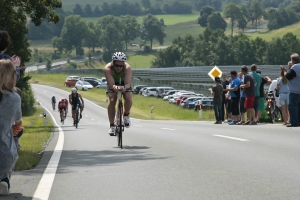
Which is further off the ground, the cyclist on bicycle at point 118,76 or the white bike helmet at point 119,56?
the white bike helmet at point 119,56

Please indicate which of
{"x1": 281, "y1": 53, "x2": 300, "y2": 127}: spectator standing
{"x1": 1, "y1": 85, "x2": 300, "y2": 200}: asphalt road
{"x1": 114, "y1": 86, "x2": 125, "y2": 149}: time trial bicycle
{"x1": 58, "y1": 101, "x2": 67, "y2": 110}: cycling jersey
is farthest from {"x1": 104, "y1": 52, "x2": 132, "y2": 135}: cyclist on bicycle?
{"x1": 58, "y1": 101, "x2": 67, "y2": 110}: cycling jersey

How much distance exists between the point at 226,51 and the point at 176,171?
157 metres

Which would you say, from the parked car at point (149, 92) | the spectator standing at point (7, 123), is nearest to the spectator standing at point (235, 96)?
the spectator standing at point (7, 123)

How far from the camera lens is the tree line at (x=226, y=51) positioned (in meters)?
158

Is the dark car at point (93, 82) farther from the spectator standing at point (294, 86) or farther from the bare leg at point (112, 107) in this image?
the bare leg at point (112, 107)

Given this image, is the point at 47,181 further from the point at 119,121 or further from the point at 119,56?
the point at 119,121

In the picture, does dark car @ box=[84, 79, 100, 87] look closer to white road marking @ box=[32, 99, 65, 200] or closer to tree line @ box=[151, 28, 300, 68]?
tree line @ box=[151, 28, 300, 68]

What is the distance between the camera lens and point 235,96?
25562 millimetres

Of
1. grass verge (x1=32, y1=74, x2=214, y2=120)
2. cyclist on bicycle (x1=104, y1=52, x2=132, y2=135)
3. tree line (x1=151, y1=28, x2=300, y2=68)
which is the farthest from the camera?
tree line (x1=151, y1=28, x2=300, y2=68)

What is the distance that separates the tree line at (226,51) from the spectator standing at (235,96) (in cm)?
13373

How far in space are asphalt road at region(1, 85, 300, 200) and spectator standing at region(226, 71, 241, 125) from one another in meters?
9.08

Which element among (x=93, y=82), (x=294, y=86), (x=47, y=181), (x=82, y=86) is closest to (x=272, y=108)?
(x=294, y=86)

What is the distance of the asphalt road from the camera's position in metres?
8.61

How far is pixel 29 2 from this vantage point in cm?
2044
